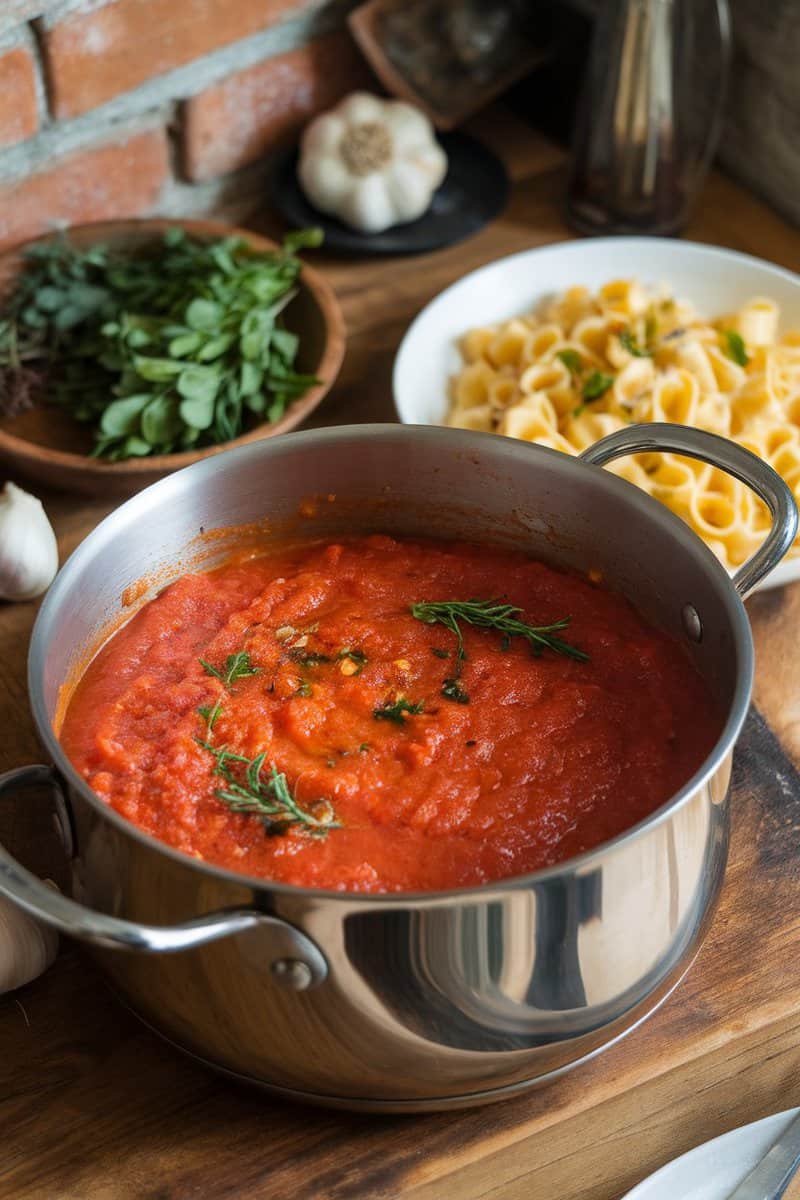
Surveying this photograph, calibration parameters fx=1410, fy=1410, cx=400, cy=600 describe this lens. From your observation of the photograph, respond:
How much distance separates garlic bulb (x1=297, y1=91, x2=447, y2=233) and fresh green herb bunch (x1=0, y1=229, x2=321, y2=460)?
21 cm

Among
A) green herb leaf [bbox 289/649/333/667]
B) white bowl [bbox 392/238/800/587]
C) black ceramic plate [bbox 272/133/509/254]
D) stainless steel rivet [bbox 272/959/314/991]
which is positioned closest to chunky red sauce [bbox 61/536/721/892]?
green herb leaf [bbox 289/649/333/667]

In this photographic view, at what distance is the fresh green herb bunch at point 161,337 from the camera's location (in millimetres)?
1771

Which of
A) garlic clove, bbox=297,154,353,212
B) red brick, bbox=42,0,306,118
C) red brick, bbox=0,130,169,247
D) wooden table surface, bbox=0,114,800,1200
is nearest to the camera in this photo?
wooden table surface, bbox=0,114,800,1200

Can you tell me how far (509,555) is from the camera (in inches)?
60.7

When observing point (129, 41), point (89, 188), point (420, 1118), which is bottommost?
point (420, 1118)

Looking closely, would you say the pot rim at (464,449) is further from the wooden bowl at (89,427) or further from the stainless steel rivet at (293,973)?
the wooden bowl at (89,427)

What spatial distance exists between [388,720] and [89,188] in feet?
3.89

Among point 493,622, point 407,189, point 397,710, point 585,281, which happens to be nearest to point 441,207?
point 407,189

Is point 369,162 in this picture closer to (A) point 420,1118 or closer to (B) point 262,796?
(B) point 262,796

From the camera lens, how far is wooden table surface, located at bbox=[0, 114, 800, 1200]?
119 centimetres

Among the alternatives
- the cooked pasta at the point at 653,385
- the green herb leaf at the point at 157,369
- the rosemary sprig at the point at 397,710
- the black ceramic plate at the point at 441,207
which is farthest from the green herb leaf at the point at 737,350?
the rosemary sprig at the point at 397,710

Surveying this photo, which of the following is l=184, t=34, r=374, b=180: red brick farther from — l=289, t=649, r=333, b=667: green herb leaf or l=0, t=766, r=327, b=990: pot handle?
l=0, t=766, r=327, b=990: pot handle

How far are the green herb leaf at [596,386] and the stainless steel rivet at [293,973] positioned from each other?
3.44 ft

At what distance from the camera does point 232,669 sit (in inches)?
53.7
